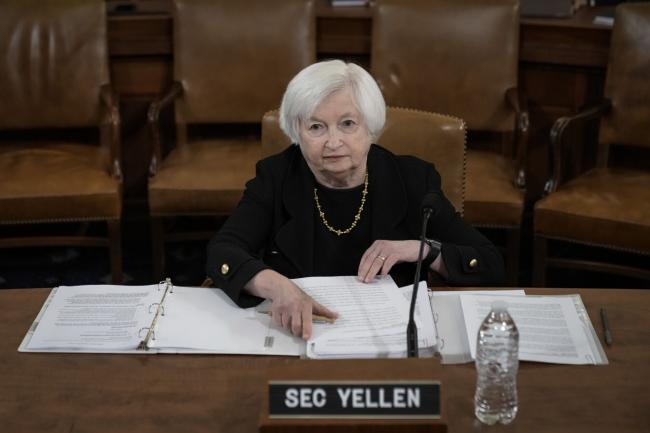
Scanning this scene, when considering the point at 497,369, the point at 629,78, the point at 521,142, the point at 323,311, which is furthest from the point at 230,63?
the point at 497,369

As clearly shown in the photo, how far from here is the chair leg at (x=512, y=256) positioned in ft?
11.7

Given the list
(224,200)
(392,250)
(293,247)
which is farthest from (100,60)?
(392,250)

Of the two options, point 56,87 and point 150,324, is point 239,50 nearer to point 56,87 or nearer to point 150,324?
point 56,87

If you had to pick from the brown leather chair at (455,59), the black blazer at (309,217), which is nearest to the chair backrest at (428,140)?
the black blazer at (309,217)

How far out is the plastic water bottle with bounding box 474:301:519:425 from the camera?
167cm

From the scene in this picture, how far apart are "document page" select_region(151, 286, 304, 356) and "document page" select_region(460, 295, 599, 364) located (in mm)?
389

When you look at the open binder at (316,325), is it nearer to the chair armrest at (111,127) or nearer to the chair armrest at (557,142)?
the chair armrest at (557,142)

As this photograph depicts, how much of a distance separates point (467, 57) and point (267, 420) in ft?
8.39

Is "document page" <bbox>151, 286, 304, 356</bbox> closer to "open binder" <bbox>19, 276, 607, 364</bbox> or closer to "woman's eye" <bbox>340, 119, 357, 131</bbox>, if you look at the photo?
"open binder" <bbox>19, 276, 607, 364</bbox>

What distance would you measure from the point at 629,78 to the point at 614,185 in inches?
17.1

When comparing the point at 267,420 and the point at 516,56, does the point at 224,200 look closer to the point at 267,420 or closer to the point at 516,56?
the point at 516,56

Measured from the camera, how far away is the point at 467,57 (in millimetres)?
3814

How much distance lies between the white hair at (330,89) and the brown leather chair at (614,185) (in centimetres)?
127

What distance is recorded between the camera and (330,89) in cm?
228
